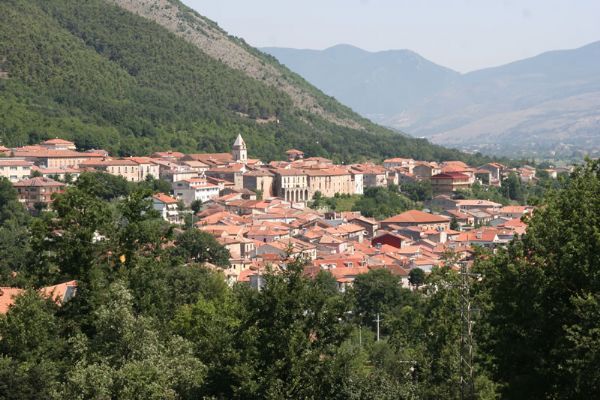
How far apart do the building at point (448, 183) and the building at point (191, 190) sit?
2126cm

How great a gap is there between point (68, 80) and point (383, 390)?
88.4 m

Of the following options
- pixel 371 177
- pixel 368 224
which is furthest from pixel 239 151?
pixel 368 224

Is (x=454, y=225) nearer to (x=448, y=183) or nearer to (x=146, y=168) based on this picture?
(x=448, y=183)

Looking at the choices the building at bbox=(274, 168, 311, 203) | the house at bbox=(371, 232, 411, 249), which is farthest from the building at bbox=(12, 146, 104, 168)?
the house at bbox=(371, 232, 411, 249)

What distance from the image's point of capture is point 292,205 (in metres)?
77.0

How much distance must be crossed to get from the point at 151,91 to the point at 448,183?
3577 centimetres

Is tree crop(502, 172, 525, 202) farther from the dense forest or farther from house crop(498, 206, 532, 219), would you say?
the dense forest

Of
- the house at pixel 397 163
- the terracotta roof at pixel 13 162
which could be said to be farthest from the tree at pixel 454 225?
the terracotta roof at pixel 13 162

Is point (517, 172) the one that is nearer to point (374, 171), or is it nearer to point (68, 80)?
point (374, 171)

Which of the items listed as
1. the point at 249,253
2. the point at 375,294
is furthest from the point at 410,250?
the point at 375,294

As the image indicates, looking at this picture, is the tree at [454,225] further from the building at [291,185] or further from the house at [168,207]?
the house at [168,207]

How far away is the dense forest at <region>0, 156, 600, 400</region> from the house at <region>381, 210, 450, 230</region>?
46.3m

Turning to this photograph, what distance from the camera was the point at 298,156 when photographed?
331 ft

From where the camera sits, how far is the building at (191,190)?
75.8 metres
